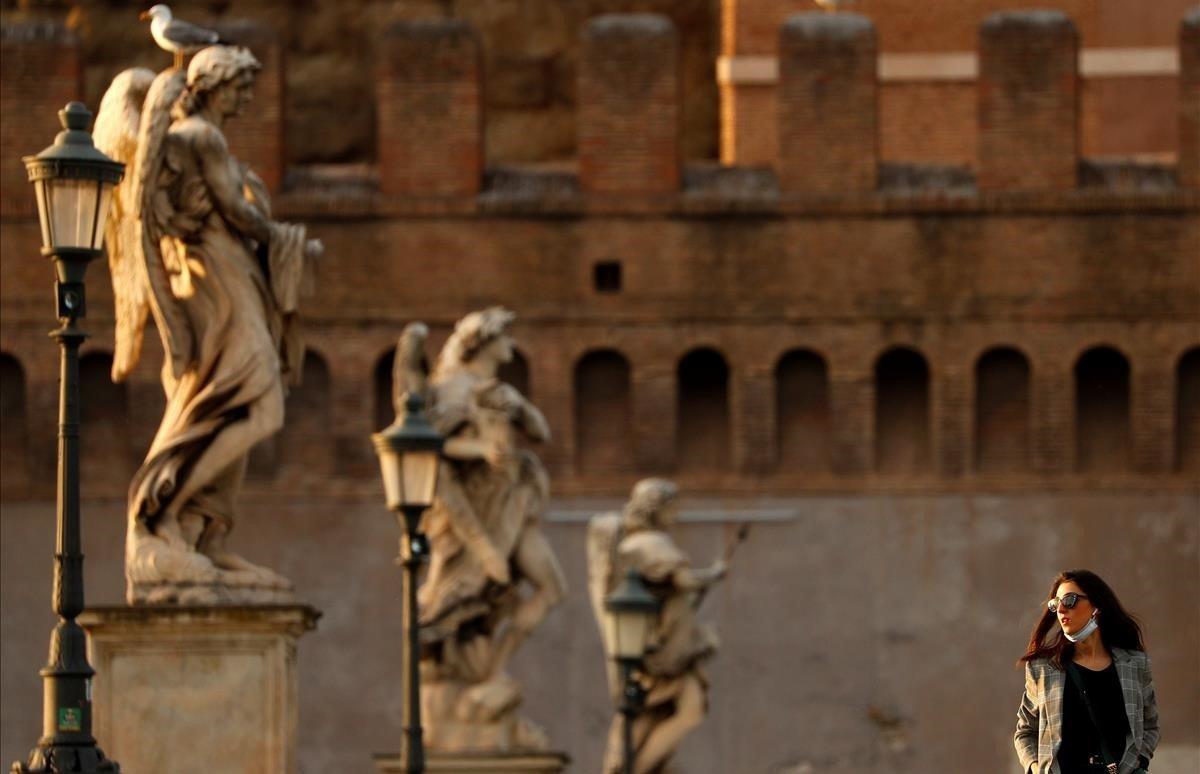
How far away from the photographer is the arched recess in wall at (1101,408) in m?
33.6

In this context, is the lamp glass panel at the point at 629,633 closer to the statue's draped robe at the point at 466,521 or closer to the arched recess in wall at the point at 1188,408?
the statue's draped robe at the point at 466,521

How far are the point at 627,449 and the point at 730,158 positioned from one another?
137 inches

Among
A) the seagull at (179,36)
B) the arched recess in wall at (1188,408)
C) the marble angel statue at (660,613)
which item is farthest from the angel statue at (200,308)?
the arched recess in wall at (1188,408)

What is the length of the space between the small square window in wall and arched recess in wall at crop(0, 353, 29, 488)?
484cm

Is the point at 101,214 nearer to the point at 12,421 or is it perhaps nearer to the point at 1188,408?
the point at 12,421

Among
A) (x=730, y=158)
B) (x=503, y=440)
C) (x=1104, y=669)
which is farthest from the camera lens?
(x=730, y=158)

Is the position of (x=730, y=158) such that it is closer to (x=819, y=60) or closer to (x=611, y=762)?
(x=819, y=60)

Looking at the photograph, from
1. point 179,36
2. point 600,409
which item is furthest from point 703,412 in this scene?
point 179,36

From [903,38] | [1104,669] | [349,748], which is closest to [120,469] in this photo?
[349,748]

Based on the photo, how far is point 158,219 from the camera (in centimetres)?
1485

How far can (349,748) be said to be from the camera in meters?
32.6

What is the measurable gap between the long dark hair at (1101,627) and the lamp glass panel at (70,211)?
4.72 m

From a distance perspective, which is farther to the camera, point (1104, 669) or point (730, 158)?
point (730, 158)

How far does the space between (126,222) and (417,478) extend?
1.92 meters
